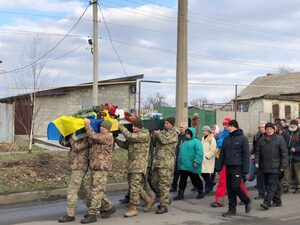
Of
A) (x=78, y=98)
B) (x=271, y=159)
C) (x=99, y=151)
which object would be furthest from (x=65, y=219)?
(x=78, y=98)

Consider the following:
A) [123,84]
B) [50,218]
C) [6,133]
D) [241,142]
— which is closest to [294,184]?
[241,142]

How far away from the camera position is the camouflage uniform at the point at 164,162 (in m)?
8.08

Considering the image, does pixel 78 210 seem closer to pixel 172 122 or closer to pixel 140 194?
pixel 140 194

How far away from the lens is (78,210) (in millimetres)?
8336

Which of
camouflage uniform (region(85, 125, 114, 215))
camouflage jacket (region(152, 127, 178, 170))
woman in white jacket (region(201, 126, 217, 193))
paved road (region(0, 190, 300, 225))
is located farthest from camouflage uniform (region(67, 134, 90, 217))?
woman in white jacket (region(201, 126, 217, 193))

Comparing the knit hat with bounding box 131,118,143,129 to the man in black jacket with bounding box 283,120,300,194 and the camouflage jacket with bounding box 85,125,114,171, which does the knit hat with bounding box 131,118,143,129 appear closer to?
the camouflage jacket with bounding box 85,125,114,171

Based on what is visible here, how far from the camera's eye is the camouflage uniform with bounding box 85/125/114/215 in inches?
286

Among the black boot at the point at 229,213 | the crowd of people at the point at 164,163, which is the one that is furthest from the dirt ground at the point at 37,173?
the black boot at the point at 229,213

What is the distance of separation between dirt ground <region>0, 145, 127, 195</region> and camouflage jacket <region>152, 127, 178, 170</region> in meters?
3.24

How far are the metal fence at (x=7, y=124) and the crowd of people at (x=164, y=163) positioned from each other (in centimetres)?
1325

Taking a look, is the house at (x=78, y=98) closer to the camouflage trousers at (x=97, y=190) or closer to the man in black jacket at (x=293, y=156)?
the man in black jacket at (x=293, y=156)

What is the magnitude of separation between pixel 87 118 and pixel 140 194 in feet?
5.72

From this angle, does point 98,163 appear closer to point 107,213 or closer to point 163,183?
point 107,213

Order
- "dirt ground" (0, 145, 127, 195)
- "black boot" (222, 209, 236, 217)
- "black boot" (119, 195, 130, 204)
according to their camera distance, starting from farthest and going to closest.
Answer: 1. "dirt ground" (0, 145, 127, 195)
2. "black boot" (119, 195, 130, 204)
3. "black boot" (222, 209, 236, 217)
